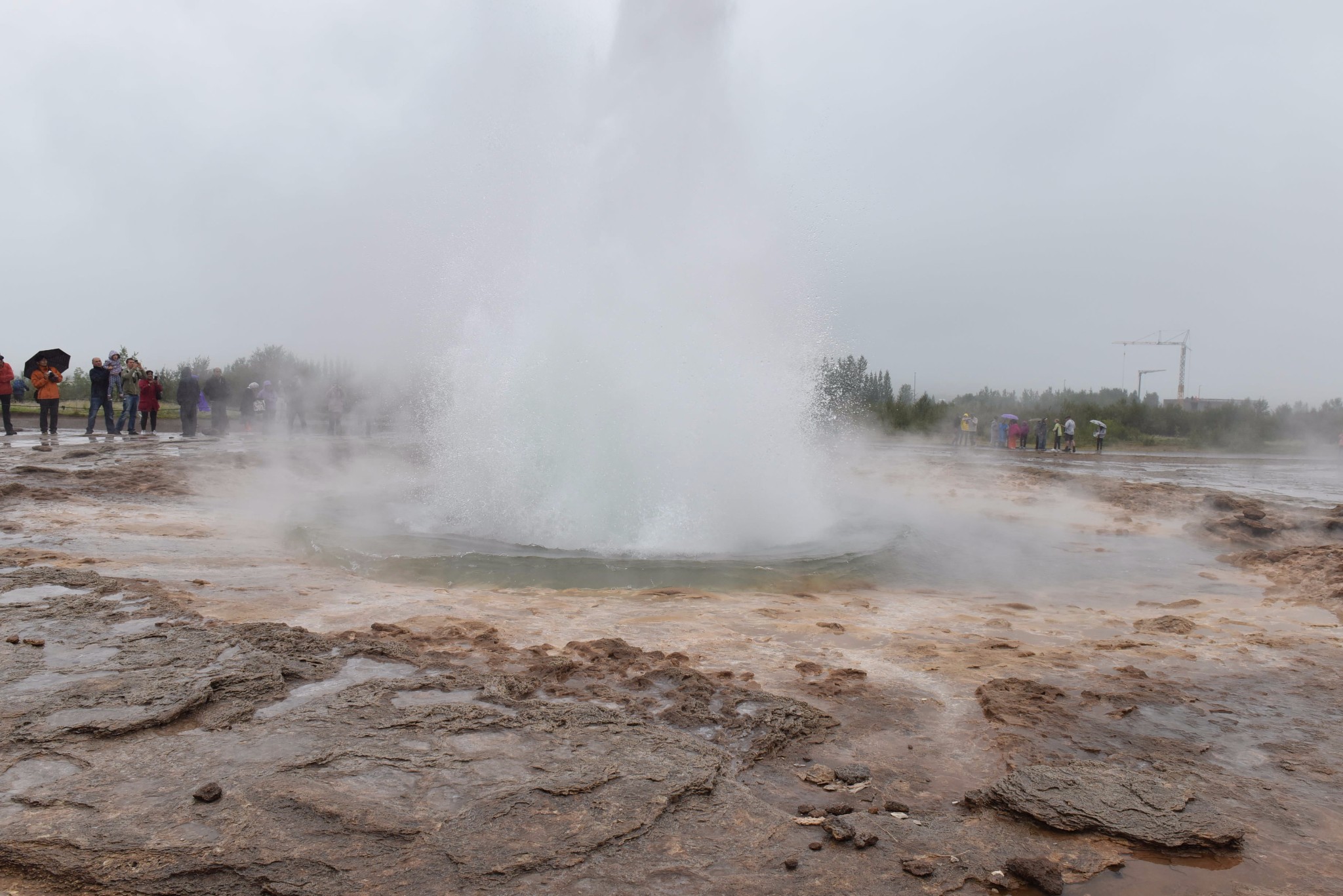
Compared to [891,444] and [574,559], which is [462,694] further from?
[891,444]

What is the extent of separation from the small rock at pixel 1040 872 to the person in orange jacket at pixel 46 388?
58.4 feet

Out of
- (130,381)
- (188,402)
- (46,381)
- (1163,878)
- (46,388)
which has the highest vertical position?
(130,381)

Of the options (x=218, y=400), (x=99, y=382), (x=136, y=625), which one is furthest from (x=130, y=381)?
(x=136, y=625)

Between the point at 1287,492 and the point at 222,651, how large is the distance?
16.6 meters

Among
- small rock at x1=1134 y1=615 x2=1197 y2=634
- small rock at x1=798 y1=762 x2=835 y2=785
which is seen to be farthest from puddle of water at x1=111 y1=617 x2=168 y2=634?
small rock at x1=1134 y1=615 x2=1197 y2=634

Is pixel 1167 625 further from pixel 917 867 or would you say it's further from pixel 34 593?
pixel 34 593

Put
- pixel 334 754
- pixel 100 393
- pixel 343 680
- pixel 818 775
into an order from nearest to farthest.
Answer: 1. pixel 334 754
2. pixel 818 775
3. pixel 343 680
4. pixel 100 393

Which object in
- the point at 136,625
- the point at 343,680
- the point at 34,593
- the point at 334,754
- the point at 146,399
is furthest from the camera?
the point at 146,399

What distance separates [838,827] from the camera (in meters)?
2.28

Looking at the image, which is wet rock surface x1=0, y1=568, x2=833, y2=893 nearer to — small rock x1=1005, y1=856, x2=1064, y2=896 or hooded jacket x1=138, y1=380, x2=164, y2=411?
small rock x1=1005, y1=856, x2=1064, y2=896

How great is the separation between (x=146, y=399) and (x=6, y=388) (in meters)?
3.39

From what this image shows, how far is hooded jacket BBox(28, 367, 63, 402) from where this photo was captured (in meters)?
14.8

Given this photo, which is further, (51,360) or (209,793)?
(51,360)

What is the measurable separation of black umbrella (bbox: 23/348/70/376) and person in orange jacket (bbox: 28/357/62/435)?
0.05 metres
